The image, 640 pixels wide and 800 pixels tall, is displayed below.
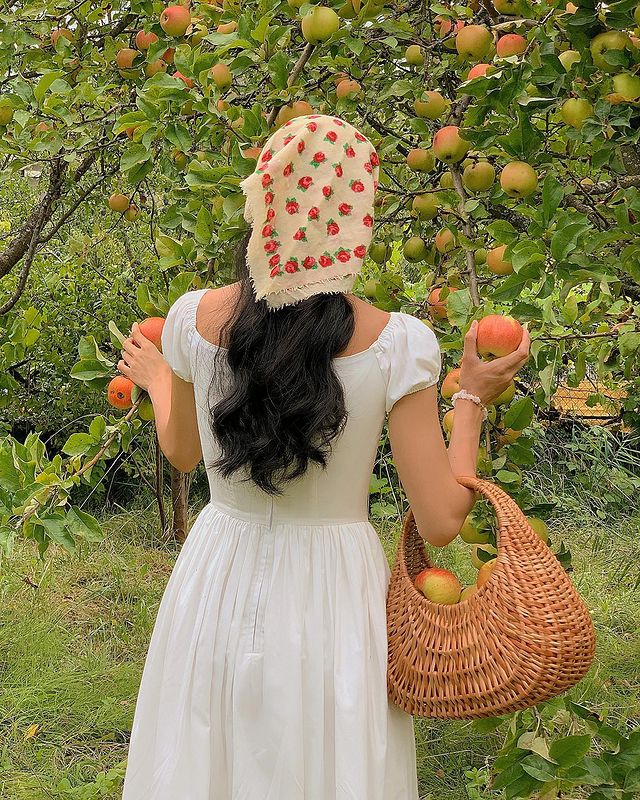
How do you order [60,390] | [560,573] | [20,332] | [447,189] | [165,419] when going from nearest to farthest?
[560,573] → [165,419] → [447,189] → [20,332] → [60,390]

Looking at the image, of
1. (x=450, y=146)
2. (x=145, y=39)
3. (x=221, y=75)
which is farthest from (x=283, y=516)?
(x=145, y=39)

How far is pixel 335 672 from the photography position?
1288 millimetres

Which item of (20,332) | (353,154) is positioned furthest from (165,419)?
(20,332)

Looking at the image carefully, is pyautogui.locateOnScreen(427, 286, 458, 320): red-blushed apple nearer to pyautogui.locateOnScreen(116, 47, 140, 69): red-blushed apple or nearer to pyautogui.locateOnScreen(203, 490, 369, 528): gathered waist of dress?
pyautogui.locateOnScreen(203, 490, 369, 528): gathered waist of dress

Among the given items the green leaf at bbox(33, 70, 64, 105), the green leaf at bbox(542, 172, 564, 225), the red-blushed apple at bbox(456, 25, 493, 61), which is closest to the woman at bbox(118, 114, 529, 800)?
the green leaf at bbox(542, 172, 564, 225)

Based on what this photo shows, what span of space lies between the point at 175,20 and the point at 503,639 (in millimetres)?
1473

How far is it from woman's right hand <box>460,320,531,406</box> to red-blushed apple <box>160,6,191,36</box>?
109 cm

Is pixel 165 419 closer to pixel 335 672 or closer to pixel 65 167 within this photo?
pixel 335 672

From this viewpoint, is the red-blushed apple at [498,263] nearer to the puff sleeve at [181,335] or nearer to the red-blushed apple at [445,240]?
the red-blushed apple at [445,240]

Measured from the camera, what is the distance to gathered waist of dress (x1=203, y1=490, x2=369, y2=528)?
1340mm

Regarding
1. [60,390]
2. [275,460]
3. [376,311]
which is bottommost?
[60,390]

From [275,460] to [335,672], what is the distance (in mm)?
309

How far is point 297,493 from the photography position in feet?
4.35

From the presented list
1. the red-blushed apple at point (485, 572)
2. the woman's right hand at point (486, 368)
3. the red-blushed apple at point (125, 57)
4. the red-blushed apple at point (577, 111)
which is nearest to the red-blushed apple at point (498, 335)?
the woman's right hand at point (486, 368)
